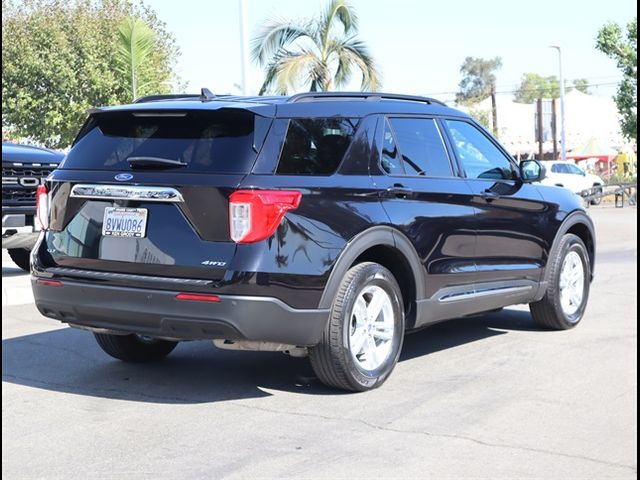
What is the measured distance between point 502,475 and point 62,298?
2.94m

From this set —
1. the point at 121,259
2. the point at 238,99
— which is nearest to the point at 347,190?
the point at 238,99

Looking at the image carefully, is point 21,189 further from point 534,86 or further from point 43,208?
point 534,86

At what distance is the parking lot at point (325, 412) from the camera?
478cm

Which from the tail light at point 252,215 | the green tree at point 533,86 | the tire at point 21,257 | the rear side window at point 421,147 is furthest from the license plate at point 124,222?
the green tree at point 533,86

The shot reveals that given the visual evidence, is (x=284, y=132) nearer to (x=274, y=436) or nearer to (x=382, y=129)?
(x=382, y=129)

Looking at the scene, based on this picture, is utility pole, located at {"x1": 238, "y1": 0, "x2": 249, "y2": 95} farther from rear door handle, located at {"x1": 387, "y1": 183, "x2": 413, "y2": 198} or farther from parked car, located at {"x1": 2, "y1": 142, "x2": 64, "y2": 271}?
rear door handle, located at {"x1": 387, "y1": 183, "x2": 413, "y2": 198}

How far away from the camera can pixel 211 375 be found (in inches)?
266

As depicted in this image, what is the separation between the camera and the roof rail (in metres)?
6.25

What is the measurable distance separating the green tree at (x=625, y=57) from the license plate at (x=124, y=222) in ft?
80.1

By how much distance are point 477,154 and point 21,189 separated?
6856mm

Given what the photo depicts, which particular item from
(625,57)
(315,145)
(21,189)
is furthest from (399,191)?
(625,57)

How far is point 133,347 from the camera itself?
710 centimetres

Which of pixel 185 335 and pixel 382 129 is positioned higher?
pixel 382 129

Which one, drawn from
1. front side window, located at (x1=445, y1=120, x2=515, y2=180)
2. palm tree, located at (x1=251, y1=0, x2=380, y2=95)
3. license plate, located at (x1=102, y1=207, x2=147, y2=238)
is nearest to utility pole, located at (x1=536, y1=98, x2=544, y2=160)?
palm tree, located at (x1=251, y1=0, x2=380, y2=95)
